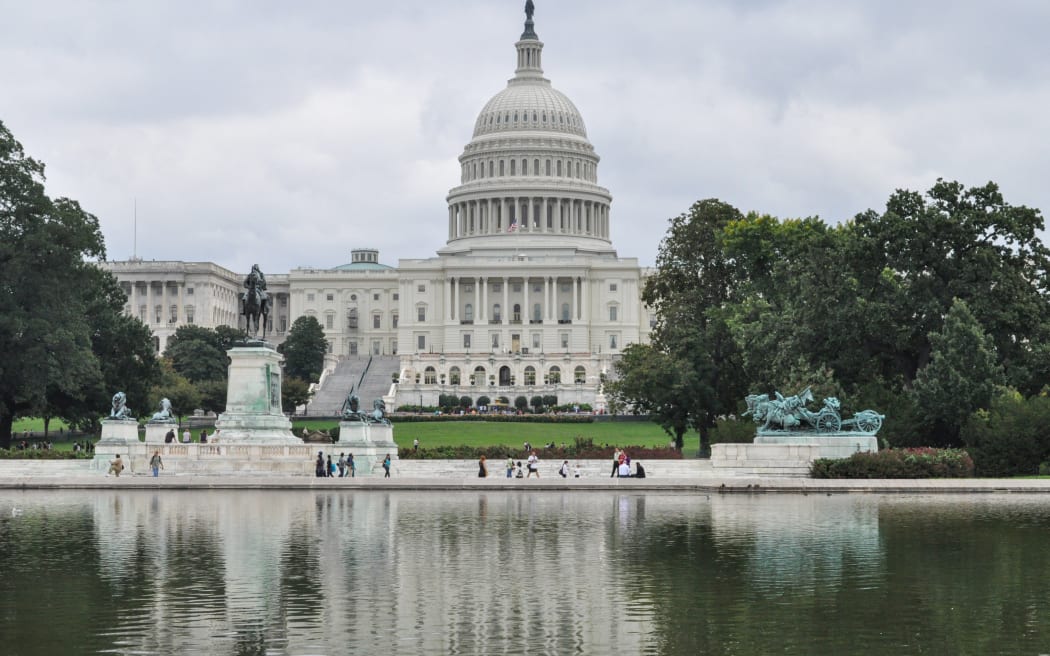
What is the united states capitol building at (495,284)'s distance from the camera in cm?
15762

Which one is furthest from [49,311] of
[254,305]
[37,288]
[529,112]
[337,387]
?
[529,112]

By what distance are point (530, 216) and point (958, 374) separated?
122m

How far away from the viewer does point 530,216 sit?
562ft

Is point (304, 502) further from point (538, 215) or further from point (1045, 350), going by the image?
point (538, 215)

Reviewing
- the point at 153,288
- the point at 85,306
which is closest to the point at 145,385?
the point at 85,306

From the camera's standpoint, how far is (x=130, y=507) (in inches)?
1393

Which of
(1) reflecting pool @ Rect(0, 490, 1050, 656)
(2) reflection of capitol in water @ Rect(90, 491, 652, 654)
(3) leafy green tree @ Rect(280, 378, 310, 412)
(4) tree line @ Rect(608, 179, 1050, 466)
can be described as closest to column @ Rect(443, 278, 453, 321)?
(3) leafy green tree @ Rect(280, 378, 310, 412)

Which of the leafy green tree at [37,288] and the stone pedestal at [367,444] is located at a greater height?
the leafy green tree at [37,288]

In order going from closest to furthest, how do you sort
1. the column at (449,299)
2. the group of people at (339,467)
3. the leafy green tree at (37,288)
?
the group of people at (339,467) → the leafy green tree at (37,288) → the column at (449,299)

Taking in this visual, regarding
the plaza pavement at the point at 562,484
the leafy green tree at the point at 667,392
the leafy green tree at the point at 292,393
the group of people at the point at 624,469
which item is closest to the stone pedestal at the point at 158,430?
the plaza pavement at the point at 562,484

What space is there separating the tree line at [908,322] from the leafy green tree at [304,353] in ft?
284

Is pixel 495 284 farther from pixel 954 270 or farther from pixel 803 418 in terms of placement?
pixel 803 418

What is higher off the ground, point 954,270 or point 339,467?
point 954,270

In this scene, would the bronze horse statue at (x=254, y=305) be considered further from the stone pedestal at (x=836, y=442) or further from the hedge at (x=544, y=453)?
the stone pedestal at (x=836, y=442)
